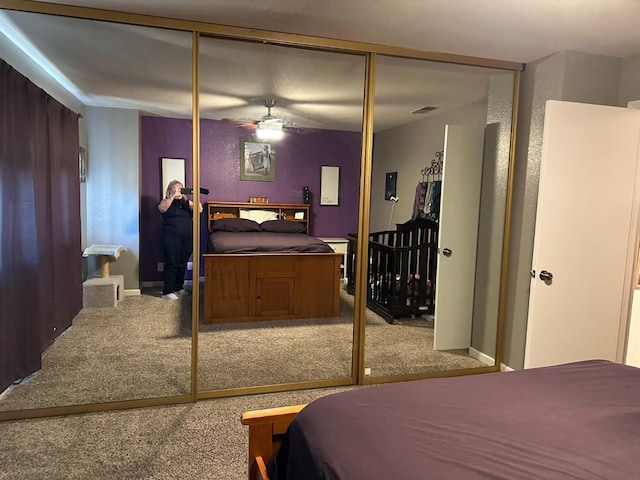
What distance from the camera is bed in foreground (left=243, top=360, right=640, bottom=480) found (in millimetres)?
1069

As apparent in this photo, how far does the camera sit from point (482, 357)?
3.46 m

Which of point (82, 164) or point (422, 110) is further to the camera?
point (422, 110)

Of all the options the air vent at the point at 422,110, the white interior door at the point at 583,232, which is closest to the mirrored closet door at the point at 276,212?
the air vent at the point at 422,110

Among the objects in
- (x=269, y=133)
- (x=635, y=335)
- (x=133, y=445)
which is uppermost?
(x=269, y=133)

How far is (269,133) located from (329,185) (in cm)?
67

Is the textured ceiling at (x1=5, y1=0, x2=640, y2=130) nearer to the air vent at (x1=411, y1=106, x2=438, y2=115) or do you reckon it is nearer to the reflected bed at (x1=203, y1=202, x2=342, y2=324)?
the air vent at (x1=411, y1=106, x2=438, y2=115)

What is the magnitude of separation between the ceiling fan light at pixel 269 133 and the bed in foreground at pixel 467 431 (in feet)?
7.70

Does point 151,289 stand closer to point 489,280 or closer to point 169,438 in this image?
point 169,438

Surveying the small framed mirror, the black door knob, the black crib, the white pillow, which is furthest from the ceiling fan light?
the black door knob

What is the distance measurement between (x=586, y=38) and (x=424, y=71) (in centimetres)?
106

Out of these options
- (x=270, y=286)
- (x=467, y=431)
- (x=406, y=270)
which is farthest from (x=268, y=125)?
(x=467, y=431)

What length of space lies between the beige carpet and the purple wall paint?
1.78 feet

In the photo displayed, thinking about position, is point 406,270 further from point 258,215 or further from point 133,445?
point 133,445

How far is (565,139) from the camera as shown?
8.72 feet
